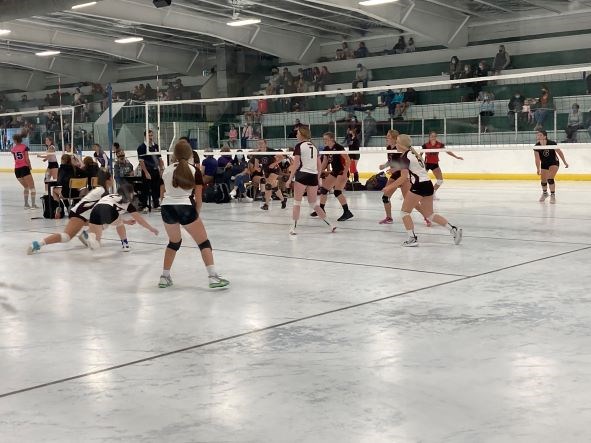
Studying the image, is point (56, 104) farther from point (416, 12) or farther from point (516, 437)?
point (516, 437)

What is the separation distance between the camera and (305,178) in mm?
12172

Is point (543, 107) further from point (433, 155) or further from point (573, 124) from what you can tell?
point (433, 155)

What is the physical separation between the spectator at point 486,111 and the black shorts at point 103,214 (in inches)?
429

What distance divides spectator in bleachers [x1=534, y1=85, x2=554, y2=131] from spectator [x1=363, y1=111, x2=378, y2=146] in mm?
4060

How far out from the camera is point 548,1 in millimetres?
29297

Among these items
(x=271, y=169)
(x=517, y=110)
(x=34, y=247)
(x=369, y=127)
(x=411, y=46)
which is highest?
(x=411, y=46)

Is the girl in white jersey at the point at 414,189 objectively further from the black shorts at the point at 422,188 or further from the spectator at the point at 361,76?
the spectator at the point at 361,76

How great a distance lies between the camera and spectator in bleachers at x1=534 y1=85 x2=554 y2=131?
55.8 feet

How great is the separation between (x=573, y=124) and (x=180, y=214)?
38.4 feet

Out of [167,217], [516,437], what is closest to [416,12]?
[167,217]

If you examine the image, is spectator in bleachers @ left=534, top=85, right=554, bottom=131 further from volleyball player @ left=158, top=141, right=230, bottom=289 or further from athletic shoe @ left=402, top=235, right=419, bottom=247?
volleyball player @ left=158, top=141, right=230, bottom=289

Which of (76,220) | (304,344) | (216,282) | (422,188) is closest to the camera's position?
(304,344)

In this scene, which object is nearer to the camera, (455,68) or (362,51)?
(455,68)

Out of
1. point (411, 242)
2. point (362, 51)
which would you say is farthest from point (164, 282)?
point (362, 51)
